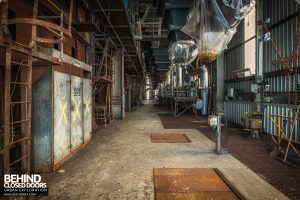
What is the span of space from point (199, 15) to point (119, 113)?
9059 mm

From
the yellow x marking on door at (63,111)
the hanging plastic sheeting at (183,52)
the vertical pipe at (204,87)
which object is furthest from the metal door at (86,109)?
the vertical pipe at (204,87)

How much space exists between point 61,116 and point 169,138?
14.6 ft

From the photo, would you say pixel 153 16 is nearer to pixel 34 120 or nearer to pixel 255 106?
pixel 255 106

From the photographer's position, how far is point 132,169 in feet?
15.8

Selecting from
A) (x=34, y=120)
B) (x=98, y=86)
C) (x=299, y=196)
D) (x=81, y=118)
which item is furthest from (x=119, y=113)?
(x=299, y=196)

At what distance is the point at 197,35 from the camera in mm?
7344

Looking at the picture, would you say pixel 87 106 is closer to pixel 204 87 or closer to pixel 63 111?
pixel 63 111

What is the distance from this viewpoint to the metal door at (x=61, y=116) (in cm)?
476

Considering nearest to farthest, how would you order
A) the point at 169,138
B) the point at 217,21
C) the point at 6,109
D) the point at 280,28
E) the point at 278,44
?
the point at 6,109 < the point at 217,21 < the point at 280,28 < the point at 278,44 < the point at 169,138

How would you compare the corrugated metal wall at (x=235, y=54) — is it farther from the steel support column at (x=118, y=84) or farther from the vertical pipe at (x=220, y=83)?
the steel support column at (x=118, y=84)

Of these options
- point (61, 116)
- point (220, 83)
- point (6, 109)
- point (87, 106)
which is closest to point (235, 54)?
point (220, 83)

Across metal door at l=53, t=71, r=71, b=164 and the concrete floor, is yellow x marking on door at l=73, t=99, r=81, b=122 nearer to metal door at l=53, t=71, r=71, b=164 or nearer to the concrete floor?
metal door at l=53, t=71, r=71, b=164

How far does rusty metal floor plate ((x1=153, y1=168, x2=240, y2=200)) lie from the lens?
356cm

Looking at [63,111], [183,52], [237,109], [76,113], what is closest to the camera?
[63,111]
